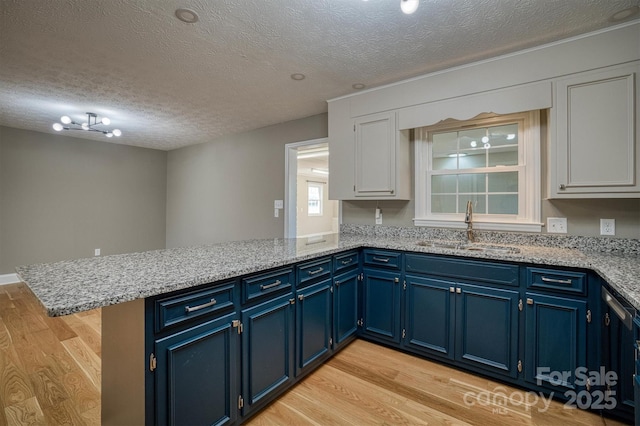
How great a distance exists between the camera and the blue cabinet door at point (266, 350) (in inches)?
66.1

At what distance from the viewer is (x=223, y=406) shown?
1554mm

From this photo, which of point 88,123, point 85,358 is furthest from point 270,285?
point 88,123

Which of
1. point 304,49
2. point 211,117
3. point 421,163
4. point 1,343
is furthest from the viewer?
point 211,117

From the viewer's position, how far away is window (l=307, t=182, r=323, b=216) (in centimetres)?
859

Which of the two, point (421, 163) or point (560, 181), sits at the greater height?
Answer: point (421, 163)

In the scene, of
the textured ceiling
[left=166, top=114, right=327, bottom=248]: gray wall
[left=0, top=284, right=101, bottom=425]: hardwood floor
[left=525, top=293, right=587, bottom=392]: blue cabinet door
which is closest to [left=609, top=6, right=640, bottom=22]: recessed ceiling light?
the textured ceiling

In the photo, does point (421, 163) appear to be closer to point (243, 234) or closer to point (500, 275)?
point (500, 275)

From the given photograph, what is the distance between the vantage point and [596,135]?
6.77 ft

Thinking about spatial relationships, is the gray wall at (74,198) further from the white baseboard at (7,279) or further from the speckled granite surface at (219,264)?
the speckled granite surface at (219,264)

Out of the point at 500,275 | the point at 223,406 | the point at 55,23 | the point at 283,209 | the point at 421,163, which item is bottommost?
the point at 223,406

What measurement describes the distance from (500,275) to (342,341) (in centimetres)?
131

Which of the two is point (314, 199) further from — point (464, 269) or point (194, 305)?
point (194, 305)

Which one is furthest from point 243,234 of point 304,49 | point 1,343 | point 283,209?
point 304,49

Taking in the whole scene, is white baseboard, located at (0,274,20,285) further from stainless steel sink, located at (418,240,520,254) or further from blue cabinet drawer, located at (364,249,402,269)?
stainless steel sink, located at (418,240,520,254)
